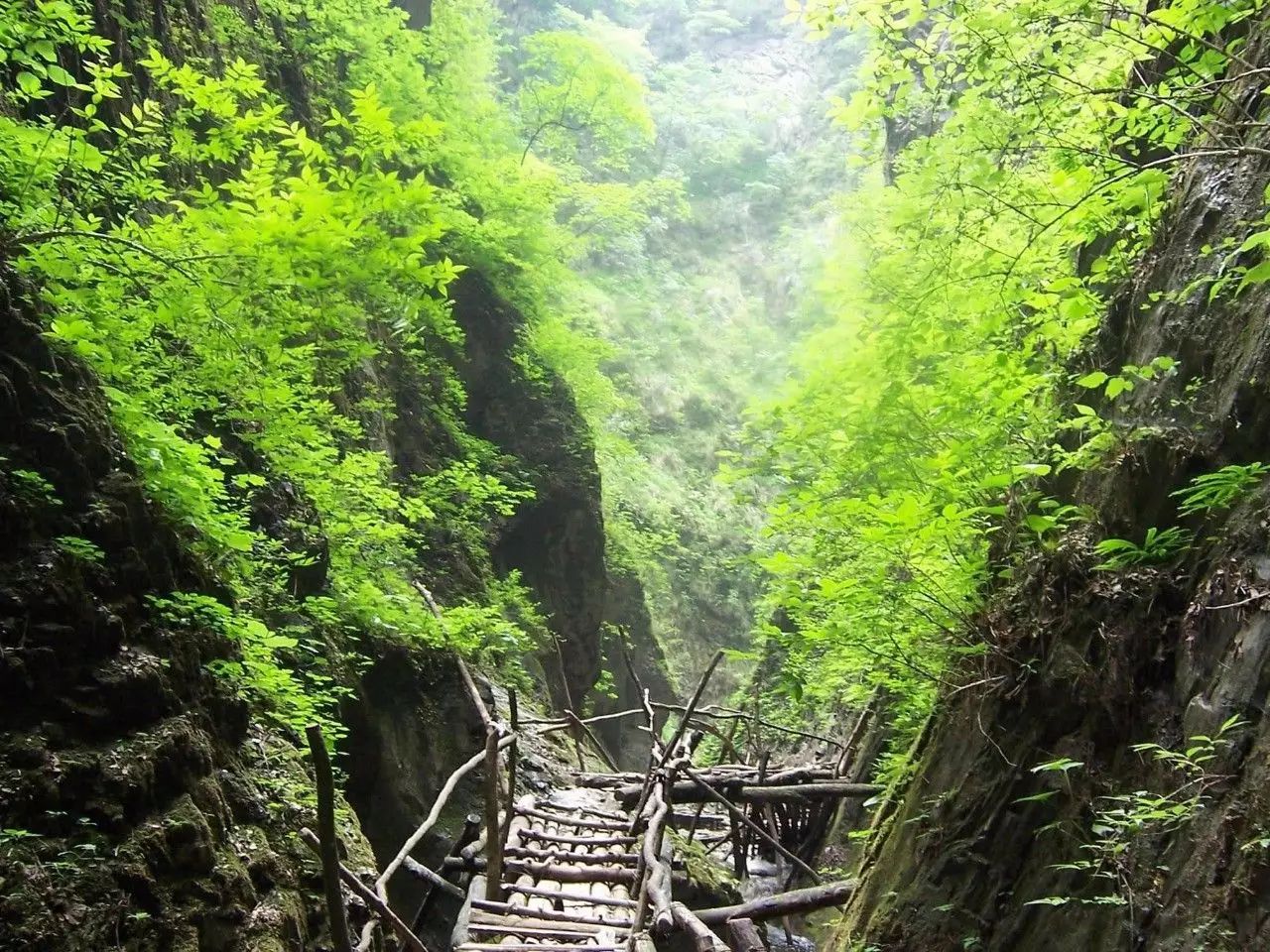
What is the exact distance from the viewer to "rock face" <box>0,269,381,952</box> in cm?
301

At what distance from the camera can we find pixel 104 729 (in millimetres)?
3498

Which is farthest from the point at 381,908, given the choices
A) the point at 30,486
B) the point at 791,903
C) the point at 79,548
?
the point at 791,903

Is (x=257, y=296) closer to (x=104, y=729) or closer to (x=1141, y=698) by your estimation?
(x=104, y=729)

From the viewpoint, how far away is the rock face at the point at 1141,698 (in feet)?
10.8

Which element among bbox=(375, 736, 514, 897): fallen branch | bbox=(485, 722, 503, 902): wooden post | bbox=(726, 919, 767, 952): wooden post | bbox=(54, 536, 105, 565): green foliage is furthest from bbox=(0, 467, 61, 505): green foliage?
bbox=(726, 919, 767, 952): wooden post

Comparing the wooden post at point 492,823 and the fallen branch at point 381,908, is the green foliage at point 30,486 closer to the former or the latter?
the fallen branch at point 381,908

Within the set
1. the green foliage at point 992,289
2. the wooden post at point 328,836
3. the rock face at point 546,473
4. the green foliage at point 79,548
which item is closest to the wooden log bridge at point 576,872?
the wooden post at point 328,836

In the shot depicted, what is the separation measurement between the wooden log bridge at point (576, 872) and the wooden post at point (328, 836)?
0.15m

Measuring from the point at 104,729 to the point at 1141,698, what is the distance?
191 inches

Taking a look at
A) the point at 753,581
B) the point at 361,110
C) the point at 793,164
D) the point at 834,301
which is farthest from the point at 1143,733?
the point at 793,164

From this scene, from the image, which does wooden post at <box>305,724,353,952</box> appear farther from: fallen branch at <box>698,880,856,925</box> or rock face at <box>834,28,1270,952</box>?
fallen branch at <box>698,880,856,925</box>

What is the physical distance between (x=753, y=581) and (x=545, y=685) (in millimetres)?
13136

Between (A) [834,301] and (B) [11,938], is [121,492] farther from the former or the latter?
(A) [834,301]

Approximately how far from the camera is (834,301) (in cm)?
1162
